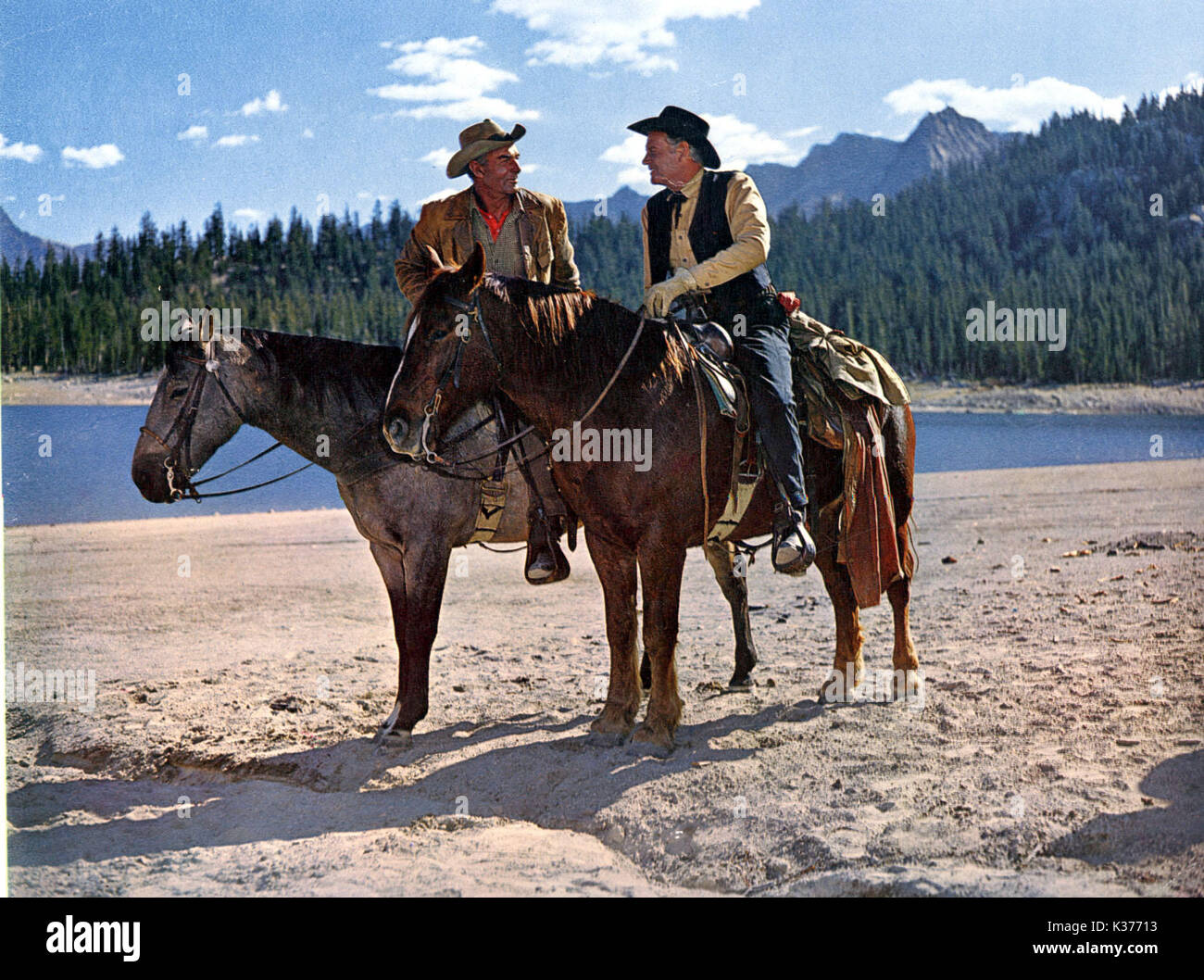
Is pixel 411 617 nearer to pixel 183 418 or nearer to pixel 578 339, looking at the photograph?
pixel 183 418

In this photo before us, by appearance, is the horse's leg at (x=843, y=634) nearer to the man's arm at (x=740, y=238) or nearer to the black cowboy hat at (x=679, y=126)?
the man's arm at (x=740, y=238)

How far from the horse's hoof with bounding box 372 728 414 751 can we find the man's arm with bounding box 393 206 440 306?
2293 millimetres

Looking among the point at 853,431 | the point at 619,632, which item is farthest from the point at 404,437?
the point at 853,431

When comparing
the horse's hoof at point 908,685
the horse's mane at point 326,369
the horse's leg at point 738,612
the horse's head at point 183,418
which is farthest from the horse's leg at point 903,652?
the horse's head at point 183,418

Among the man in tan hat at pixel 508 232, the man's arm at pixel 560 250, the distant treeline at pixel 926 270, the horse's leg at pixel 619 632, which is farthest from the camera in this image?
the distant treeline at pixel 926 270

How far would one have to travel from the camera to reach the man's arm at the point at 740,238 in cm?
518

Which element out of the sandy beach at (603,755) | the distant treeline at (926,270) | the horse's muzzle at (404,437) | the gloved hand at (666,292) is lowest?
the sandy beach at (603,755)

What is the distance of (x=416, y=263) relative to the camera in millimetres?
5414

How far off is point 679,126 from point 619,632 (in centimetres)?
267

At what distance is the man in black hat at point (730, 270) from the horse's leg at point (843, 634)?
0.73 metres

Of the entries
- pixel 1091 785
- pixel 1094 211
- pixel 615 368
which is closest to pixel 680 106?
pixel 615 368

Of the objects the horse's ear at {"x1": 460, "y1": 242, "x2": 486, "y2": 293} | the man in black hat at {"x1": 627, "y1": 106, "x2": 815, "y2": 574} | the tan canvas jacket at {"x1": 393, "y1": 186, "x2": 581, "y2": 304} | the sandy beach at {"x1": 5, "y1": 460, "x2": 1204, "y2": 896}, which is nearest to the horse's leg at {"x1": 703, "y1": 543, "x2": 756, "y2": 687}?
the sandy beach at {"x1": 5, "y1": 460, "x2": 1204, "y2": 896}
